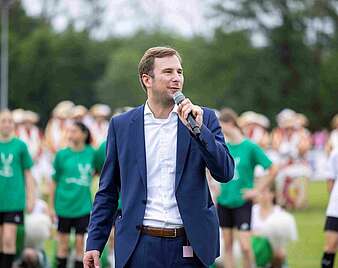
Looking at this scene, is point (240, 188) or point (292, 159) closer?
point (240, 188)

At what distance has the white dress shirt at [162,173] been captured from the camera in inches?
234

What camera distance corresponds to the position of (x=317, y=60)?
52.2 m

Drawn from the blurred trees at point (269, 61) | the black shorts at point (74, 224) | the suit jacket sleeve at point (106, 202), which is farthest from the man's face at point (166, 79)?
the blurred trees at point (269, 61)

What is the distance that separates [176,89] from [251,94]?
147 ft

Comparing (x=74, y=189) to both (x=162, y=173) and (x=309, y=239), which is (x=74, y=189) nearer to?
(x=309, y=239)

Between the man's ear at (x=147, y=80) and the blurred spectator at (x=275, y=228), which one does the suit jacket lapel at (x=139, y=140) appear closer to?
the man's ear at (x=147, y=80)

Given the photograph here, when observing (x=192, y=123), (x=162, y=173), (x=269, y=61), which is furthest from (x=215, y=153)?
(x=269, y=61)

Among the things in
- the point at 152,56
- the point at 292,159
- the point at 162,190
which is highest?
the point at 292,159

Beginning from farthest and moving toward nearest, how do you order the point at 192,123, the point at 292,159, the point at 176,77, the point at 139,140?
the point at 292,159, the point at 139,140, the point at 176,77, the point at 192,123

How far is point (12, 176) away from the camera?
11742mm

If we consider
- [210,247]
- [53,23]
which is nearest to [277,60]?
[53,23]

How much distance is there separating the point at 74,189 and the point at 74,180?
113mm

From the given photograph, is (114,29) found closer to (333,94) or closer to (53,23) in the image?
(53,23)

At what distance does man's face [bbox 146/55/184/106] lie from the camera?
5.92 m
